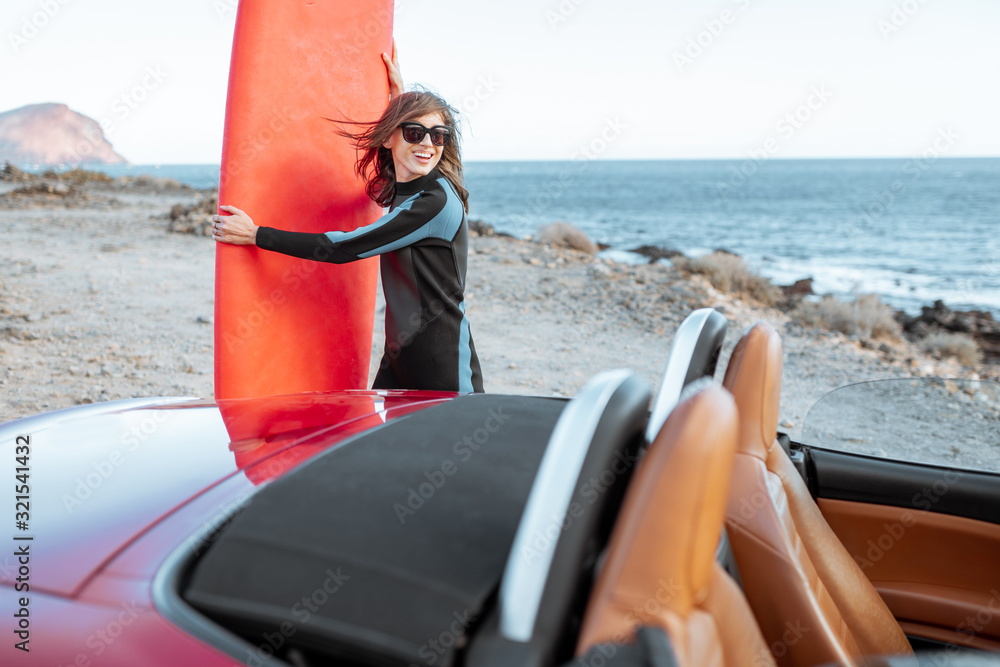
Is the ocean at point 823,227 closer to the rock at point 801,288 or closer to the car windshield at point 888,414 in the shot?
the rock at point 801,288

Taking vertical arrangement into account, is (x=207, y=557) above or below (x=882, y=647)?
above

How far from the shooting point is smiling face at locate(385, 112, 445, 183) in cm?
279

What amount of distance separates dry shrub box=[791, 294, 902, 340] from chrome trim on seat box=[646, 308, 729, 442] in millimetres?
8650

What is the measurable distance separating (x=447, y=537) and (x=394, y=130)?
6.67 feet

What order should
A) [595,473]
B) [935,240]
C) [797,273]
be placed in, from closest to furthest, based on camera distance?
[595,473] → [797,273] → [935,240]

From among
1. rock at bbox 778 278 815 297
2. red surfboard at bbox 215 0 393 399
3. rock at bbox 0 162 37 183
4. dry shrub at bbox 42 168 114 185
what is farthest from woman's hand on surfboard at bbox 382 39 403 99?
rock at bbox 0 162 37 183

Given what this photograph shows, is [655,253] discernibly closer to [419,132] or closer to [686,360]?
[419,132]

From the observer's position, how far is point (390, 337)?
111 inches

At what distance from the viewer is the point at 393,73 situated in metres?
3.81

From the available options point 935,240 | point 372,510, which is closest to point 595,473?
point 372,510

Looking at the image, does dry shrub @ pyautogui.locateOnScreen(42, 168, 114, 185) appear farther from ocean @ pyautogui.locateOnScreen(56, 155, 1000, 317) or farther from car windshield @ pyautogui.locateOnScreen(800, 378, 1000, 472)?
car windshield @ pyautogui.locateOnScreen(800, 378, 1000, 472)

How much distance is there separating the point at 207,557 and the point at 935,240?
3540cm

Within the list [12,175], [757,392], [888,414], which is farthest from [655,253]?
[12,175]

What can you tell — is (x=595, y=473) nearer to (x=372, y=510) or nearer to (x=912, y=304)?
(x=372, y=510)
